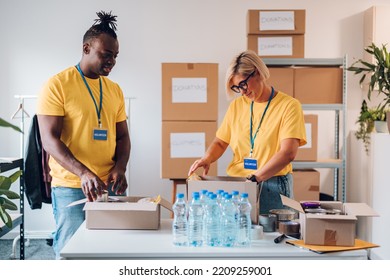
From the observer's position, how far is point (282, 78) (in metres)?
3.22

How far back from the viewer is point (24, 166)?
3.22 metres

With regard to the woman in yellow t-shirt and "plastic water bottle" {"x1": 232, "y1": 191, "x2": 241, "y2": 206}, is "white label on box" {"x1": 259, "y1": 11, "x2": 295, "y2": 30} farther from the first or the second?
"plastic water bottle" {"x1": 232, "y1": 191, "x2": 241, "y2": 206}

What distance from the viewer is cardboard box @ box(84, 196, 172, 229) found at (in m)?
1.77

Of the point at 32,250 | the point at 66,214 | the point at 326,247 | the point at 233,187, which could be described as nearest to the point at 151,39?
the point at 32,250

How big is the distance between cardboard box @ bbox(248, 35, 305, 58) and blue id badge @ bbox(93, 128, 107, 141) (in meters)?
1.57

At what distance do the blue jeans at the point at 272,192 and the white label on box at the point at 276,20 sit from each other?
1.42m

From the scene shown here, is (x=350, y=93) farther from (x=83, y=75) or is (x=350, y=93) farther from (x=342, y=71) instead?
(x=83, y=75)

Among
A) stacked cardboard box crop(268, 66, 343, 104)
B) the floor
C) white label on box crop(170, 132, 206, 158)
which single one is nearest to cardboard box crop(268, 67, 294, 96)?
stacked cardboard box crop(268, 66, 343, 104)

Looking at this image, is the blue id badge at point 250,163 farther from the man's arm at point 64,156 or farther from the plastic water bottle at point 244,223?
the man's arm at point 64,156

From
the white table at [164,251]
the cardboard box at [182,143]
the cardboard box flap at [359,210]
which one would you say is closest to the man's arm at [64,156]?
the white table at [164,251]

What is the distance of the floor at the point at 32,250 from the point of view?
3383 mm

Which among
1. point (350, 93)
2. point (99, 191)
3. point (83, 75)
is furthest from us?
point (350, 93)

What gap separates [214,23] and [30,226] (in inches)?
88.6
